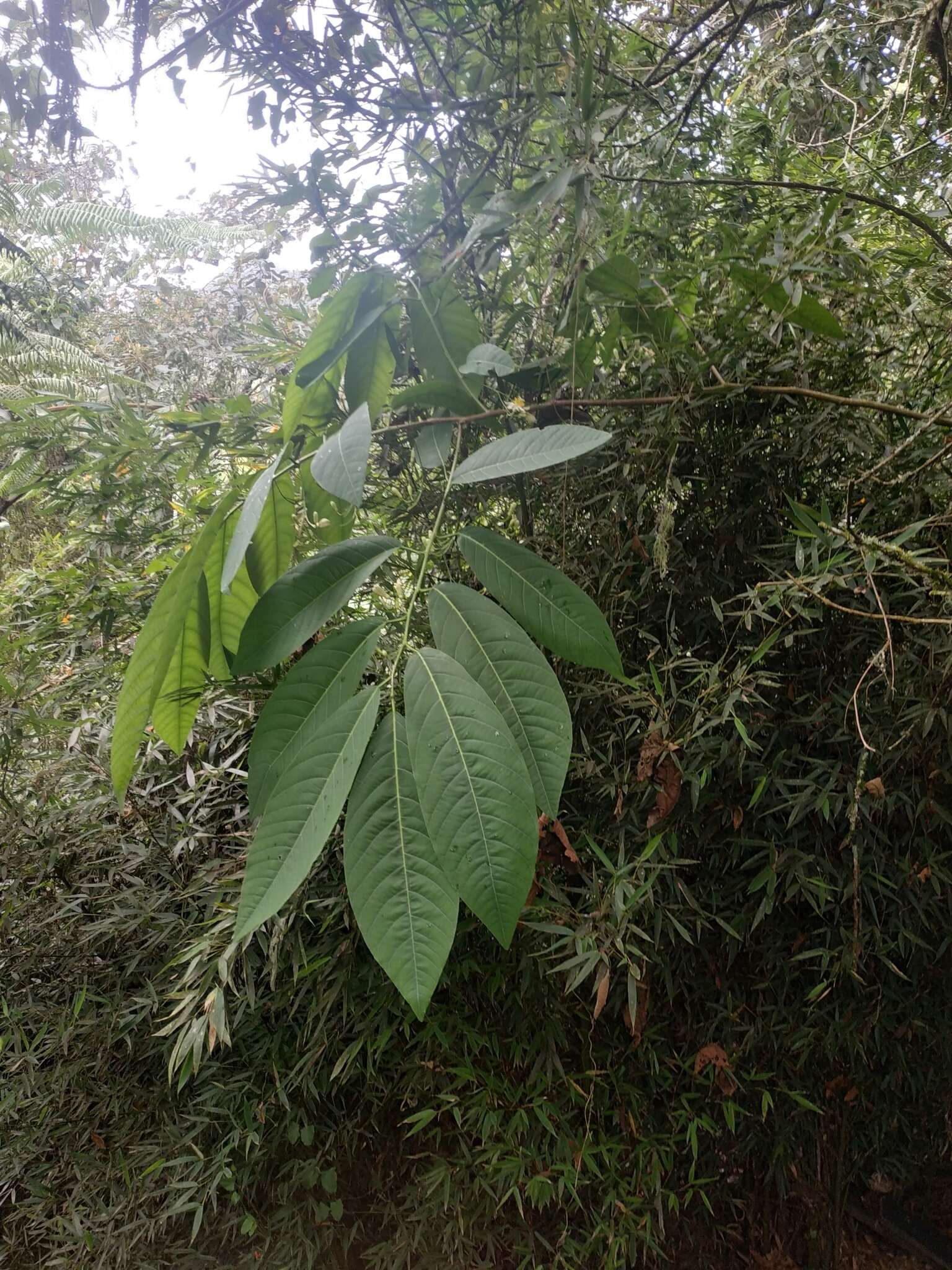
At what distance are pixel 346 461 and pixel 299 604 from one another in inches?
4.1

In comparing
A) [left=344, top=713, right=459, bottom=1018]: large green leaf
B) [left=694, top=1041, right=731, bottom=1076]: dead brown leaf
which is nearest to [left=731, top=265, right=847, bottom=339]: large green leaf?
[left=344, top=713, right=459, bottom=1018]: large green leaf

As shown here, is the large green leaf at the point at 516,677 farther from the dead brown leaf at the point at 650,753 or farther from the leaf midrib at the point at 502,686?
the dead brown leaf at the point at 650,753

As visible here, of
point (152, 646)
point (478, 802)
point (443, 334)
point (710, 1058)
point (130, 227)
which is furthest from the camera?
point (130, 227)

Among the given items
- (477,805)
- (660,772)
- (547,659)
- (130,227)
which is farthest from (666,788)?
(130,227)

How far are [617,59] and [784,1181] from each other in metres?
1.30

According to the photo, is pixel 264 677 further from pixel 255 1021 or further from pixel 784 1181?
pixel 784 1181

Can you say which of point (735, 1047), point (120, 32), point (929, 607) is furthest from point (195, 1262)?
point (120, 32)

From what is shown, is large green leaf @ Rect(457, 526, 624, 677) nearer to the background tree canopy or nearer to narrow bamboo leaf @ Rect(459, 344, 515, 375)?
the background tree canopy

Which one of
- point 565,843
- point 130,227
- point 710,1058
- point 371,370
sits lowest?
point 710,1058

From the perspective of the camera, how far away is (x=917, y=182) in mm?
974

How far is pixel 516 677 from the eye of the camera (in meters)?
0.45

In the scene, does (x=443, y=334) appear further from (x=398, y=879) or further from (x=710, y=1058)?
(x=710, y=1058)

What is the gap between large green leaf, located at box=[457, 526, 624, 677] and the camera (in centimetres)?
48

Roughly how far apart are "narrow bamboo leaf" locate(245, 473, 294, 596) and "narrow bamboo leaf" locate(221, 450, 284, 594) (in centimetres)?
8
